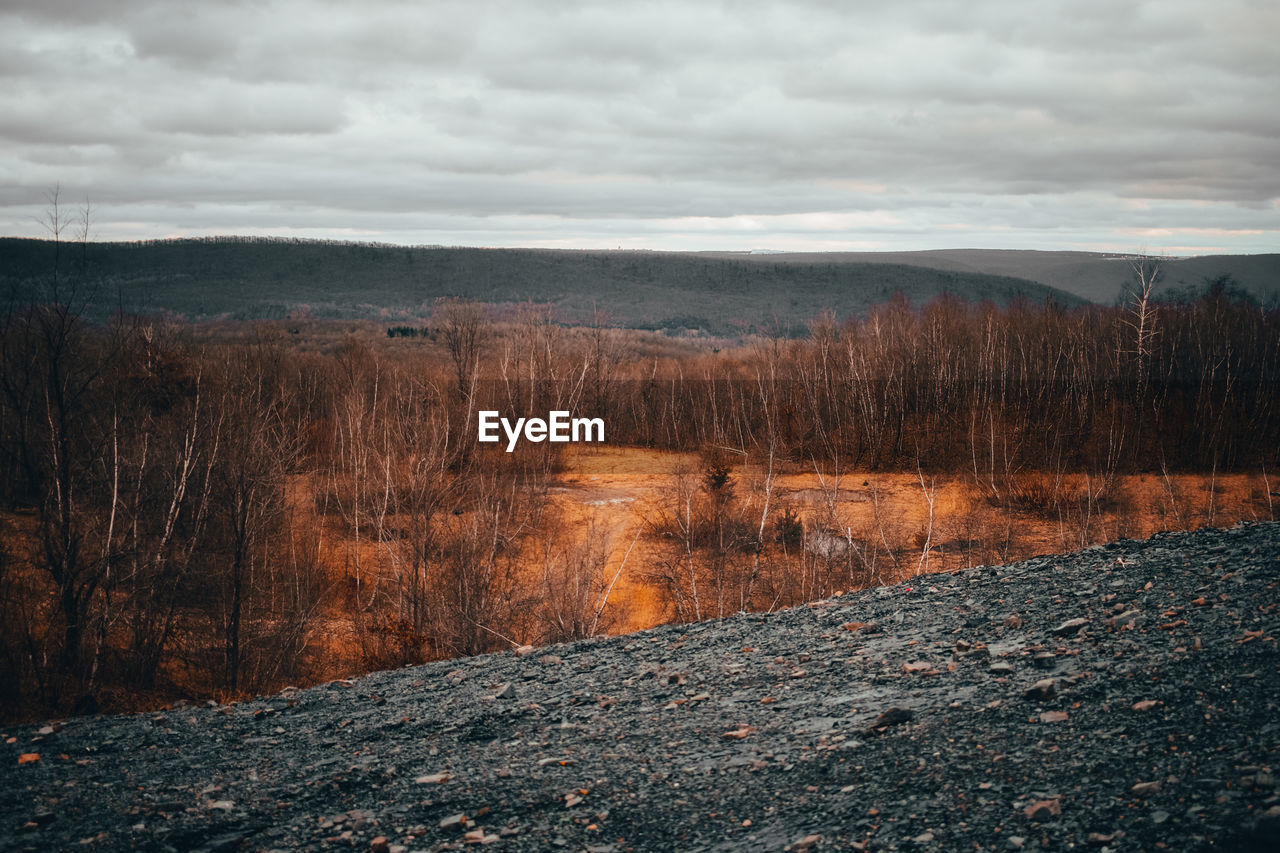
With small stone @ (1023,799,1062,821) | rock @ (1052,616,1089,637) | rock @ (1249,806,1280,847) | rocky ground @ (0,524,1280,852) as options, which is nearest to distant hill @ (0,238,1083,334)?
rocky ground @ (0,524,1280,852)

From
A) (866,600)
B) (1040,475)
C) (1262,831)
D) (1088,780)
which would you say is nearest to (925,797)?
(1088,780)

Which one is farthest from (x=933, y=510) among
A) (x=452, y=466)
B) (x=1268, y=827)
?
(x=1268, y=827)

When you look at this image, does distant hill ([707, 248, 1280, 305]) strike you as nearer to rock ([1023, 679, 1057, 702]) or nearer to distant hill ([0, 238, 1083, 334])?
distant hill ([0, 238, 1083, 334])

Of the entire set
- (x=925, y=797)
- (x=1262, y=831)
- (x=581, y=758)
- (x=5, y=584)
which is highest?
(x=1262, y=831)

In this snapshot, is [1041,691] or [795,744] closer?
[1041,691]

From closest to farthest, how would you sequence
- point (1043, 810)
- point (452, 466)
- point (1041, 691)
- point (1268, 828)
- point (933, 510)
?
1. point (1268, 828)
2. point (1043, 810)
3. point (1041, 691)
4. point (933, 510)
5. point (452, 466)

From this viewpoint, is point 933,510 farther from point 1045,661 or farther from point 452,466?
point 452,466

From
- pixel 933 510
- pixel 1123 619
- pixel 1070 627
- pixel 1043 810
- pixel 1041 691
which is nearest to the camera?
pixel 1043 810

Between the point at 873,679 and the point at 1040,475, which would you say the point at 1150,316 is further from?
the point at 873,679
